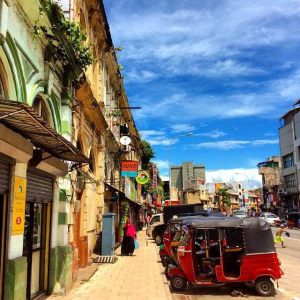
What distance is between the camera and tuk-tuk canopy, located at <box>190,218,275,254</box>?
1082cm

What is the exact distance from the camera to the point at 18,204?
25.7ft

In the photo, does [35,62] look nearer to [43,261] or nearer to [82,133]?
[43,261]

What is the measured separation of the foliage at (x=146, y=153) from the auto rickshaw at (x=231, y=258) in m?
44.6

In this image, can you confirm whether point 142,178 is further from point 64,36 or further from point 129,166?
point 64,36

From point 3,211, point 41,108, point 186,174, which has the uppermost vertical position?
point 186,174

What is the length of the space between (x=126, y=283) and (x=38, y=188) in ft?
15.0

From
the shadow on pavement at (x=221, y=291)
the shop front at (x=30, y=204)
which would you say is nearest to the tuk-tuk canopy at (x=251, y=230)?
the shadow on pavement at (x=221, y=291)

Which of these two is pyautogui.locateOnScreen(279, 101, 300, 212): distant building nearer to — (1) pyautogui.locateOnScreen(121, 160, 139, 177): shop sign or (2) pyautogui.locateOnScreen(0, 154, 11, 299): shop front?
(1) pyautogui.locateOnScreen(121, 160, 139, 177): shop sign

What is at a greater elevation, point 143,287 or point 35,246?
point 35,246

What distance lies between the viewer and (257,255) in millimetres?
10773

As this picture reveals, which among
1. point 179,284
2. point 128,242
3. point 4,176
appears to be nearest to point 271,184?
point 128,242

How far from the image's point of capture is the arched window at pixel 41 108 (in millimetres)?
9778

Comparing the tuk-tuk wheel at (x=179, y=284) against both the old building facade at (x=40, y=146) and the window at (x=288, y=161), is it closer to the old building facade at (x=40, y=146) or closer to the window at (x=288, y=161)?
the old building facade at (x=40, y=146)

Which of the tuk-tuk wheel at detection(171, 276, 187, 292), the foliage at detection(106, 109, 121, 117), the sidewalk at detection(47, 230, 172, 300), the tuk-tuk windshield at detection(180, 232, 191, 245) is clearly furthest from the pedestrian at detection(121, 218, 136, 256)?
the tuk-tuk wheel at detection(171, 276, 187, 292)
